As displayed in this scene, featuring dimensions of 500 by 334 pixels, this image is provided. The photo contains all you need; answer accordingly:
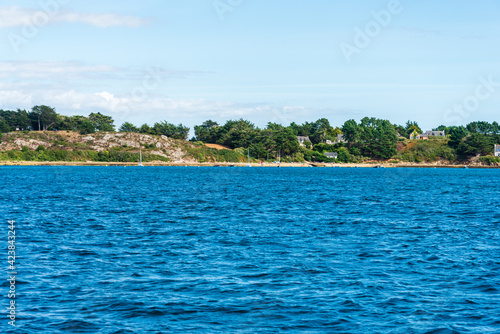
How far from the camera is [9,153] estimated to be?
199375 mm

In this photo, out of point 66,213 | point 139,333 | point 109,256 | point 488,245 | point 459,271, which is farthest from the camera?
point 66,213

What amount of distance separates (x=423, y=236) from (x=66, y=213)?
2868cm

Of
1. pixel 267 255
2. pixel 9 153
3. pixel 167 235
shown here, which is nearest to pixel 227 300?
pixel 267 255

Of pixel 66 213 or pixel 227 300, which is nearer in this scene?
pixel 227 300

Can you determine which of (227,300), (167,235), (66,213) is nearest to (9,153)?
(66,213)

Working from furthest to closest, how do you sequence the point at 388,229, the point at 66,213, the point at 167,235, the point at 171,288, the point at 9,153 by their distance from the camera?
the point at 9,153 < the point at 66,213 < the point at 388,229 < the point at 167,235 < the point at 171,288

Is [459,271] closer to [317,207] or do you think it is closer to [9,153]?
[317,207]

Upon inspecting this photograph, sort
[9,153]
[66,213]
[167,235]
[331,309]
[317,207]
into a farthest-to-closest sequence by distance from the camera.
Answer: [9,153] < [317,207] < [66,213] < [167,235] < [331,309]

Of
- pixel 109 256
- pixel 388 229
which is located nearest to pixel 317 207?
pixel 388 229

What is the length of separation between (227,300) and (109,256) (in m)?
9.07

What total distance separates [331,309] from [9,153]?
20699 centimetres

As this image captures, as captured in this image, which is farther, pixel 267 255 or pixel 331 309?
pixel 267 255

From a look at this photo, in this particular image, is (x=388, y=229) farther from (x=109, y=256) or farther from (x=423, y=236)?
(x=109, y=256)

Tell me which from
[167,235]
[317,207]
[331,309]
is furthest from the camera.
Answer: [317,207]
